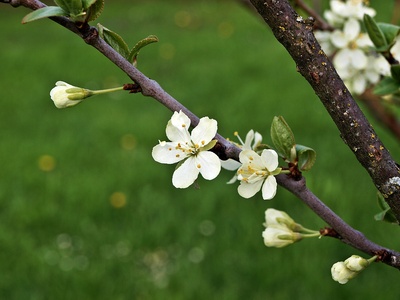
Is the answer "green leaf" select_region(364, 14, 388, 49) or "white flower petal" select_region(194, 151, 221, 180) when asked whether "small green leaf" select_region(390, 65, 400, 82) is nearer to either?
"green leaf" select_region(364, 14, 388, 49)

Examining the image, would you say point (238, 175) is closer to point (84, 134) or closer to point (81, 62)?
point (84, 134)

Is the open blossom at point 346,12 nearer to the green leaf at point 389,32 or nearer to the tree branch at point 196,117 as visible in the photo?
the green leaf at point 389,32

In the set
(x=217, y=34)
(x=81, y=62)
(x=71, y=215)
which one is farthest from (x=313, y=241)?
(x=217, y=34)

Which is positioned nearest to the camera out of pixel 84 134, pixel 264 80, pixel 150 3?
pixel 84 134

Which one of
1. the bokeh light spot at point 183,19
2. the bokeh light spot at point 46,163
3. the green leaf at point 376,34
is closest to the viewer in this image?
the green leaf at point 376,34

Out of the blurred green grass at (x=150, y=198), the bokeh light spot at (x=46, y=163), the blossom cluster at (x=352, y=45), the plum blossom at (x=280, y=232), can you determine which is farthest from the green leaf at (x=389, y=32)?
the bokeh light spot at (x=46, y=163)

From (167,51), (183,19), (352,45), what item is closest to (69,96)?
(352,45)

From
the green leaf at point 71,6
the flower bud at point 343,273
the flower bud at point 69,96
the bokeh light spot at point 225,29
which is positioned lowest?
the bokeh light spot at point 225,29
